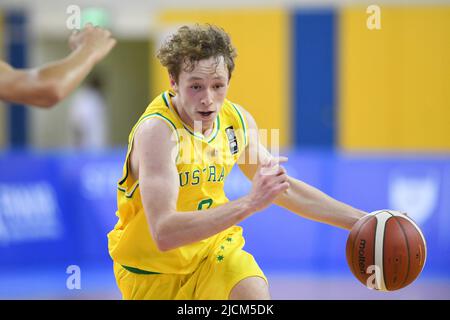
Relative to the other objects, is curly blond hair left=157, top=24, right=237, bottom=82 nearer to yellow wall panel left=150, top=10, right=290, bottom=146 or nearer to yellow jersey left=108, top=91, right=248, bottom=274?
yellow jersey left=108, top=91, right=248, bottom=274

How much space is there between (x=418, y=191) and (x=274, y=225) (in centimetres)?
152

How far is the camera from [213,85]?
348 centimetres

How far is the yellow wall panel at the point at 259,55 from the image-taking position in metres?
13.9

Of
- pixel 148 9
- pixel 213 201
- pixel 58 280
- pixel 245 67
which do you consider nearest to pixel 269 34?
pixel 245 67

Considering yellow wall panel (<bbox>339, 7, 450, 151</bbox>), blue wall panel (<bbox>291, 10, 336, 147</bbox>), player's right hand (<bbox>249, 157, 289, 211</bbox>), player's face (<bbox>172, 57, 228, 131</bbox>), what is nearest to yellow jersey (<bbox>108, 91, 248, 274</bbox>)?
player's face (<bbox>172, 57, 228, 131</bbox>)

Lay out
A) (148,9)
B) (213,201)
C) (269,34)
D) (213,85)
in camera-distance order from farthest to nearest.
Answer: (148,9)
(269,34)
(213,201)
(213,85)

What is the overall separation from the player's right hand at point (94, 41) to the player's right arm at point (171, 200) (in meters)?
0.41

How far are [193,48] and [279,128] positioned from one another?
10646mm

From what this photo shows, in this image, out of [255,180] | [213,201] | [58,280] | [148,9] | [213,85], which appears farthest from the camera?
[148,9]

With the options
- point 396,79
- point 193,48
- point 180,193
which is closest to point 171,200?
point 180,193

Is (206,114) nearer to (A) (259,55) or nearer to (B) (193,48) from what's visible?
(B) (193,48)

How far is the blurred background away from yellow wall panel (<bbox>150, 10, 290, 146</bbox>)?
2cm

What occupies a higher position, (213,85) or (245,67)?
(245,67)

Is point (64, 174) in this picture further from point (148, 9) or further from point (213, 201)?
point (148, 9)
